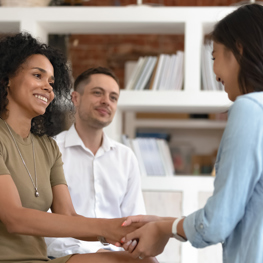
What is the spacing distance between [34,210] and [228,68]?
0.69 m

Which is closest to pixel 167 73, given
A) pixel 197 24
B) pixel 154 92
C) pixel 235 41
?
pixel 154 92

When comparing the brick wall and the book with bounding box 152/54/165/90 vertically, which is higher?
the brick wall

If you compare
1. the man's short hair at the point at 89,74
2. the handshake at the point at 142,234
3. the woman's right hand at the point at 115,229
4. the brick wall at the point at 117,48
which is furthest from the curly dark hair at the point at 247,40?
the brick wall at the point at 117,48

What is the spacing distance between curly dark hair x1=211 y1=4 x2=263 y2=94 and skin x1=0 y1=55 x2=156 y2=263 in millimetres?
587

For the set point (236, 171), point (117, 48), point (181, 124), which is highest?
point (117, 48)

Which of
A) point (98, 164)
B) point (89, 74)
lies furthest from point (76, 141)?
point (89, 74)

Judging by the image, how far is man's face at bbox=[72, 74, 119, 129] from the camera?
2426 millimetres

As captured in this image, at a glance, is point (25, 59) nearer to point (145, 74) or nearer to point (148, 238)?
point (148, 238)

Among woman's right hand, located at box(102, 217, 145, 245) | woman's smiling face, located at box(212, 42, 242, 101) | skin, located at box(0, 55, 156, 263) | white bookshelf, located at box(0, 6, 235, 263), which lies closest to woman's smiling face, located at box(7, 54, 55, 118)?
skin, located at box(0, 55, 156, 263)

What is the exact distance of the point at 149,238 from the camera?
1400 mm

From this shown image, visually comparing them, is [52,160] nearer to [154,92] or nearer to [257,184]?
[257,184]

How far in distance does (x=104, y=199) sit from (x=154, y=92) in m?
0.90

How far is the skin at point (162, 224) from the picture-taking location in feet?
4.22

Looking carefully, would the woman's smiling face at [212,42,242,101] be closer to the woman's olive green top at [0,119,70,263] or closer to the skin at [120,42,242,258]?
the skin at [120,42,242,258]
